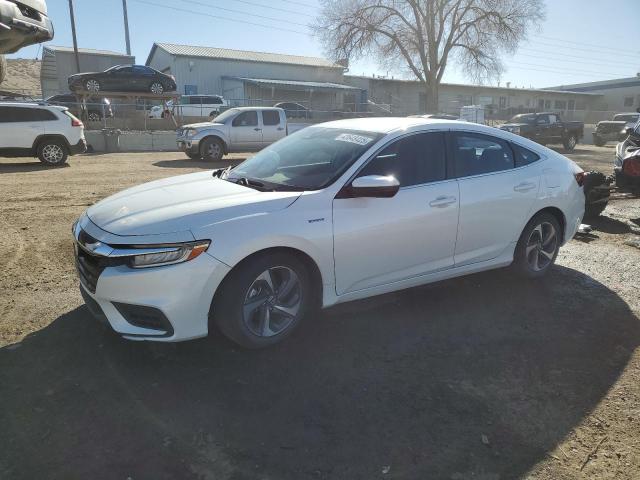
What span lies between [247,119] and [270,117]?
0.93 m

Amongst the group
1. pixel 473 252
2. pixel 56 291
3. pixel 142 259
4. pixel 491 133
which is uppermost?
pixel 491 133

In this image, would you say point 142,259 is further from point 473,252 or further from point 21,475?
point 473,252

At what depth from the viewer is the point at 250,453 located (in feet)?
8.12

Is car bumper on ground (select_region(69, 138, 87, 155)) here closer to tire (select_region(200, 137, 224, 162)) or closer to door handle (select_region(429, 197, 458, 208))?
tire (select_region(200, 137, 224, 162))

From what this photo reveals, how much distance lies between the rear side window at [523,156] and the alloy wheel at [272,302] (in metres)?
2.60

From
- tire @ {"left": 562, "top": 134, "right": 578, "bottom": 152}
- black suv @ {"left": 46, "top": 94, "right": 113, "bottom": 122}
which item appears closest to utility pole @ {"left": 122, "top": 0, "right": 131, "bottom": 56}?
black suv @ {"left": 46, "top": 94, "right": 113, "bottom": 122}

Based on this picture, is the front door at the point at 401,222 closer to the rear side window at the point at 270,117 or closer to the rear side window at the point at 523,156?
the rear side window at the point at 523,156

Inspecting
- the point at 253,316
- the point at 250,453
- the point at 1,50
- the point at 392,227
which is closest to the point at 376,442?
the point at 250,453

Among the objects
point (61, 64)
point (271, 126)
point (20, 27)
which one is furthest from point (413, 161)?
point (61, 64)

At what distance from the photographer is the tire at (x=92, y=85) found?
2283 cm

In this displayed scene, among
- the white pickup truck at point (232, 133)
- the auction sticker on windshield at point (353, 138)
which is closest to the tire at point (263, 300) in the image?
the auction sticker on windshield at point (353, 138)

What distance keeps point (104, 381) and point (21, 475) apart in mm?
796

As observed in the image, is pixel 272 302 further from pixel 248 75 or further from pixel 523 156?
pixel 248 75

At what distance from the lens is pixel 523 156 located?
15.7ft
